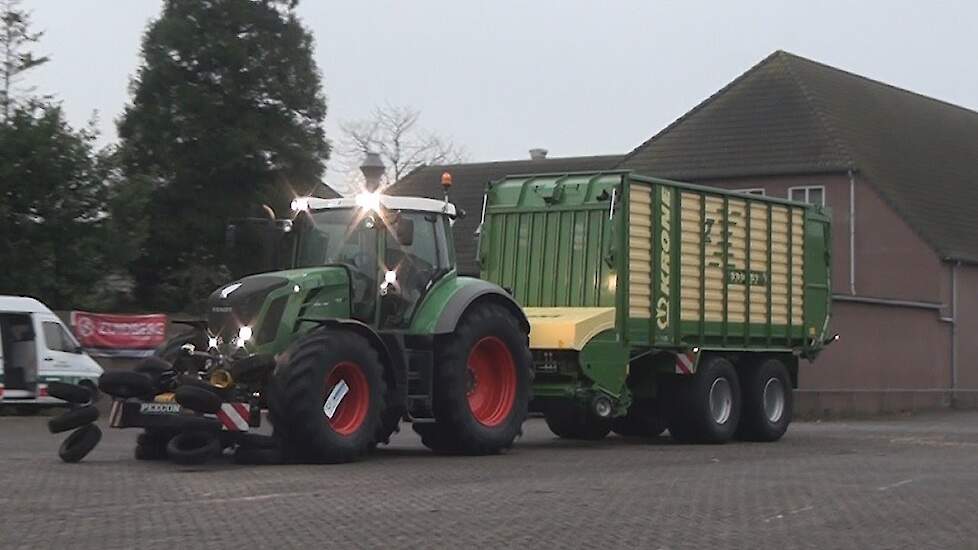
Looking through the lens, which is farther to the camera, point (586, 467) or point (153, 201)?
point (153, 201)

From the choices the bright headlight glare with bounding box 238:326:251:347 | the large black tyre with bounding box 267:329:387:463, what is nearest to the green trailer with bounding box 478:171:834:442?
the large black tyre with bounding box 267:329:387:463

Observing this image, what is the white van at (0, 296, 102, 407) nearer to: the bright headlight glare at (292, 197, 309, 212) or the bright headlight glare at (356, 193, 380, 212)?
the bright headlight glare at (292, 197, 309, 212)

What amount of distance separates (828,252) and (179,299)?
27009 millimetres

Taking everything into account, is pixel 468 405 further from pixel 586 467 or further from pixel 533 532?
pixel 533 532

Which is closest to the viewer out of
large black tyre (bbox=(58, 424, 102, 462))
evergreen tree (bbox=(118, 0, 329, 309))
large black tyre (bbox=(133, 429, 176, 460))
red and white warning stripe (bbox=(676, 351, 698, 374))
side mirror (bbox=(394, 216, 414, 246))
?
large black tyre (bbox=(58, 424, 102, 462))

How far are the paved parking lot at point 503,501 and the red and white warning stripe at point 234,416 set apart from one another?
0.40 meters

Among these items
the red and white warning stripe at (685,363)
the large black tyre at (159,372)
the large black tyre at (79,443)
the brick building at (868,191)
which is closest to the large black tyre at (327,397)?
the large black tyre at (159,372)

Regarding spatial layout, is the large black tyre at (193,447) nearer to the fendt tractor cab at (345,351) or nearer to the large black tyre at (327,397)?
the fendt tractor cab at (345,351)

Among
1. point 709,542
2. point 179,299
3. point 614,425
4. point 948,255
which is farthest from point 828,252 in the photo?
point 179,299

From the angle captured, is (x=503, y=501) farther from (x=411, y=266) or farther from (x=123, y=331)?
(x=123, y=331)

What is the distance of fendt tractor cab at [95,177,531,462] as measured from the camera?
47.0ft

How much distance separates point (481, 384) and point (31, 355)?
1373 centimetres

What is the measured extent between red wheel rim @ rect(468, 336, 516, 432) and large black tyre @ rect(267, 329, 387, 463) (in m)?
1.64

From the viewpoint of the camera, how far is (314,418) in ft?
47.0
